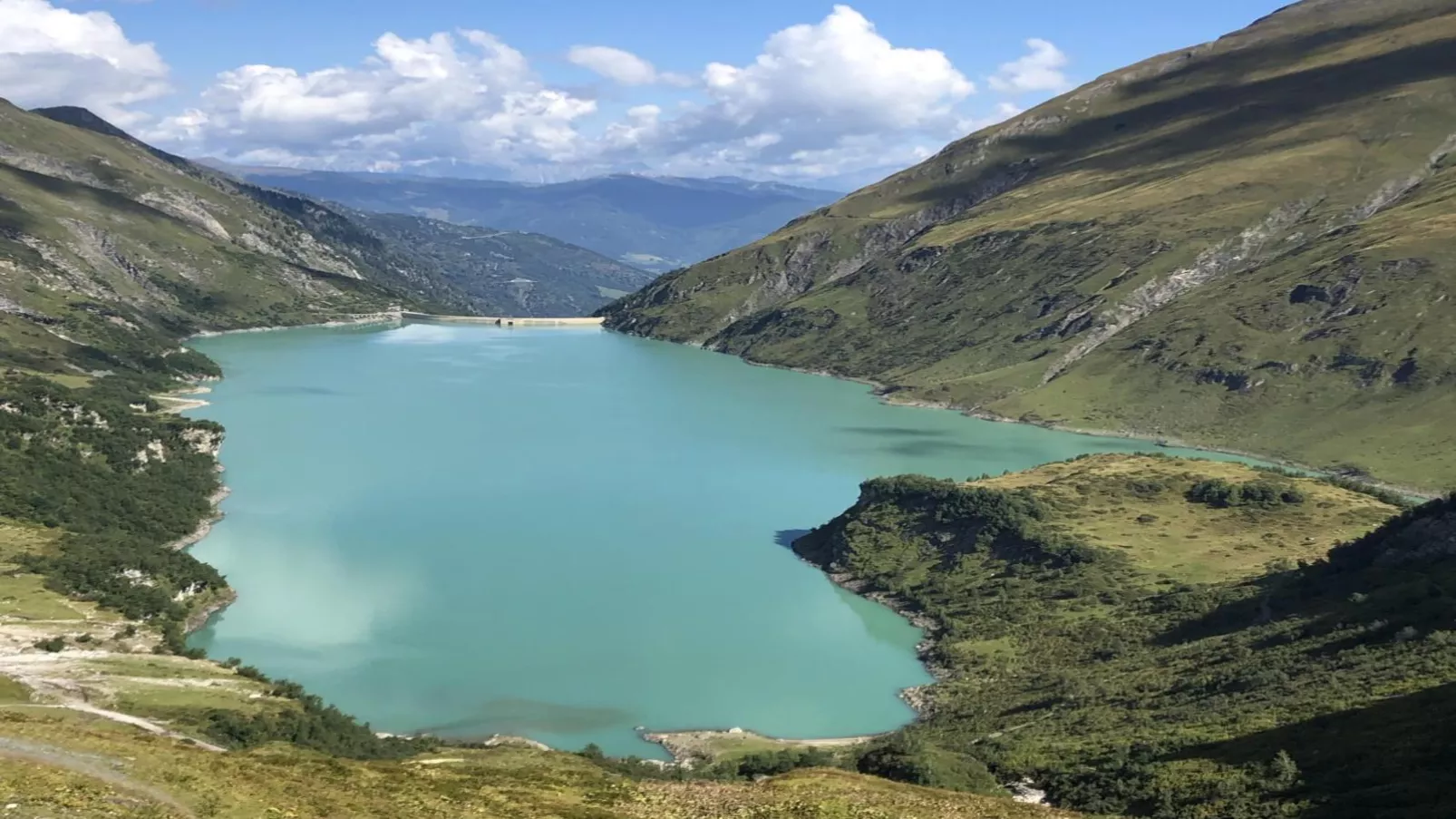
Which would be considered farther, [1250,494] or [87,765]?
[1250,494]

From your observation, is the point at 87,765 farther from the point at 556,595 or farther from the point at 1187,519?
the point at 1187,519

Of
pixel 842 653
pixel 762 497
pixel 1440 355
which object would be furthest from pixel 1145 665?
pixel 1440 355

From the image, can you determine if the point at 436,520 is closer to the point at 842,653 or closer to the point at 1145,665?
the point at 842,653

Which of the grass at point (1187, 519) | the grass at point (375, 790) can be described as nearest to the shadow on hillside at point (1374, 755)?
the grass at point (375, 790)

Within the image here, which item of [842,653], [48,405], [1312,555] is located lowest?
[842,653]

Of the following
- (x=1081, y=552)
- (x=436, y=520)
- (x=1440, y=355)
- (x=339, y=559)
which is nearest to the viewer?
(x=1081, y=552)

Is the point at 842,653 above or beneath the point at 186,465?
beneath

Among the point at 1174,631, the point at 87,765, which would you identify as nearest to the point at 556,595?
the point at 1174,631

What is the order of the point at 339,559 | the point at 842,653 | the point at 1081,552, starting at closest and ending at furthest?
the point at 842,653 → the point at 1081,552 → the point at 339,559
